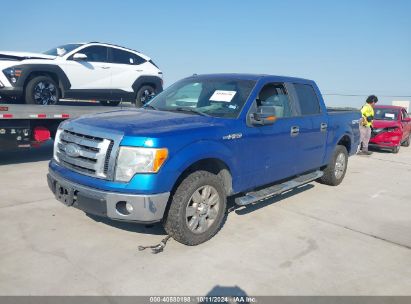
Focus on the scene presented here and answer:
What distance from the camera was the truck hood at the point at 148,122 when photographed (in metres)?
3.54

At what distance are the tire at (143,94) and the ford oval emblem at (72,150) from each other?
19.3 feet

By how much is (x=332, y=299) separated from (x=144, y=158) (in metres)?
2.05

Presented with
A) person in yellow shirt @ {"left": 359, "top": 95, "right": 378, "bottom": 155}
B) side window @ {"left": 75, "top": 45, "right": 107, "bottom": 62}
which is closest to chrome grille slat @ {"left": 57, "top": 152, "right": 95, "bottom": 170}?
side window @ {"left": 75, "top": 45, "right": 107, "bottom": 62}

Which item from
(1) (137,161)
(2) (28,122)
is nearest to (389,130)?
(2) (28,122)

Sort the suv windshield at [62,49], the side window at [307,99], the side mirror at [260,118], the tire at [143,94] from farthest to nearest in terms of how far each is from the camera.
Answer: the tire at [143,94] → the suv windshield at [62,49] → the side window at [307,99] → the side mirror at [260,118]

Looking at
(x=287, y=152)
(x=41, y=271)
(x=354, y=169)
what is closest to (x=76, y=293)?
(x=41, y=271)

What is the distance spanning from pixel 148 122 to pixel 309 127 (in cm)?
280

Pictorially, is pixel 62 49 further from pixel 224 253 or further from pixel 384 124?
pixel 384 124

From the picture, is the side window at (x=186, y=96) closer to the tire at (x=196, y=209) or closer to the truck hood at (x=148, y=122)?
the truck hood at (x=148, y=122)

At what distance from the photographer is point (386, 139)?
11.6m

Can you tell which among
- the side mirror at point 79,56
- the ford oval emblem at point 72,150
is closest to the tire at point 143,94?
the side mirror at point 79,56

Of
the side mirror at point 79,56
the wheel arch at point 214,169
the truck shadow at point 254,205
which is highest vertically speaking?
the side mirror at point 79,56

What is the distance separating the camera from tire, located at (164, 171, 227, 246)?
3.70m

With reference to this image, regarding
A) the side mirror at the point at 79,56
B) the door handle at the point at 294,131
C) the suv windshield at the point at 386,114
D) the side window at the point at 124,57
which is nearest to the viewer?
the door handle at the point at 294,131
